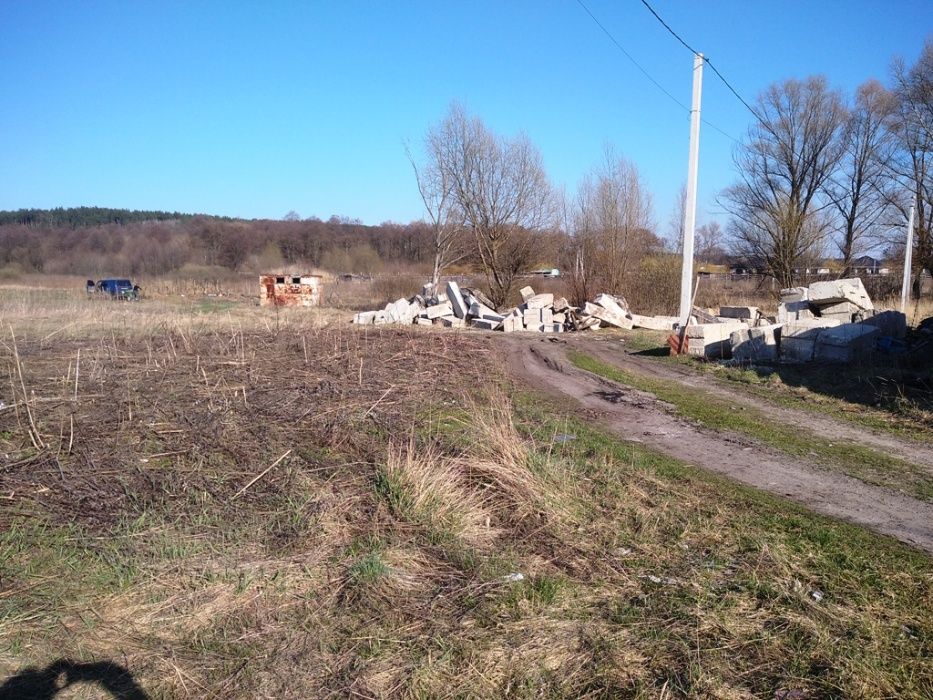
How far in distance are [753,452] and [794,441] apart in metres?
0.76

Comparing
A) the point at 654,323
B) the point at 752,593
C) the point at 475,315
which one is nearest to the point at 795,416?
the point at 752,593

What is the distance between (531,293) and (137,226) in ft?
222

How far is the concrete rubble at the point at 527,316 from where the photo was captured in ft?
67.0

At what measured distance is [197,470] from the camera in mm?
5555

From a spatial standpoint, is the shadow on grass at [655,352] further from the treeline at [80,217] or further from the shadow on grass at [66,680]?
the treeline at [80,217]

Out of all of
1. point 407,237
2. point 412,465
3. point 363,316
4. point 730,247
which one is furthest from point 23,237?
point 412,465

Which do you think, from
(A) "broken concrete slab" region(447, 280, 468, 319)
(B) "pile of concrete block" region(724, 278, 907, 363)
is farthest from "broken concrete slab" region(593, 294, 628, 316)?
(B) "pile of concrete block" region(724, 278, 907, 363)

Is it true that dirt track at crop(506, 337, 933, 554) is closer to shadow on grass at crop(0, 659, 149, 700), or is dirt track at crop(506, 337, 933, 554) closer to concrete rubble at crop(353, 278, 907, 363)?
concrete rubble at crop(353, 278, 907, 363)

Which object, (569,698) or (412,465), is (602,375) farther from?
(569,698)

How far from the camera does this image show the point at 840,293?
1445cm

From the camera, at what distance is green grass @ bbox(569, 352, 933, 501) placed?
229 inches

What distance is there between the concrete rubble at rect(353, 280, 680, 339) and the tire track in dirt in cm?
594

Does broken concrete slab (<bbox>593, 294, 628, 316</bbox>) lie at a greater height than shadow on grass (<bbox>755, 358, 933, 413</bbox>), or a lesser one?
greater

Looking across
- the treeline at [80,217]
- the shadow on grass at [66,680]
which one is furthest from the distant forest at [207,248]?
the shadow on grass at [66,680]
